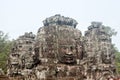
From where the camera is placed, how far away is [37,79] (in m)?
15.1

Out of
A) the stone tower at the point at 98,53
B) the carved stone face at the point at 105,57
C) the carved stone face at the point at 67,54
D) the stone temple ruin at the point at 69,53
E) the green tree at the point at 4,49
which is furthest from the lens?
the green tree at the point at 4,49

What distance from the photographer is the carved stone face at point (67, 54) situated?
52.0 ft

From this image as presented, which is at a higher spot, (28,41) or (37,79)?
(28,41)

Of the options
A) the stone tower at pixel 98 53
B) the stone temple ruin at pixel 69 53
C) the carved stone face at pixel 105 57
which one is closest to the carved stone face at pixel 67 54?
the stone temple ruin at pixel 69 53

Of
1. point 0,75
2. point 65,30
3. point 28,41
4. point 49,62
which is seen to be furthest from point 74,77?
point 28,41

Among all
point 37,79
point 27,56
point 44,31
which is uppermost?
point 44,31

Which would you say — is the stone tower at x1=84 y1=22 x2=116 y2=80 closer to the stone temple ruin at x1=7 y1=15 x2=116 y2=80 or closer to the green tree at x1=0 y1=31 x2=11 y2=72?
the stone temple ruin at x1=7 y1=15 x2=116 y2=80

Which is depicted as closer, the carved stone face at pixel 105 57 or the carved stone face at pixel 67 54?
the carved stone face at pixel 67 54

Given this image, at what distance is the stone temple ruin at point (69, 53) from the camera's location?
50.4ft

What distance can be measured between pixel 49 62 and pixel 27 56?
4.26 meters

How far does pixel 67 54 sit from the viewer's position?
52.3 ft

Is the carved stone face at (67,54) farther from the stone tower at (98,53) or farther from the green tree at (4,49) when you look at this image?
the green tree at (4,49)

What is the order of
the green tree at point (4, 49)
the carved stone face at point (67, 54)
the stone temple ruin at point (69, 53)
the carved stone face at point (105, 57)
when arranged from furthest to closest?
1. the green tree at point (4, 49)
2. the carved stone face at point (105, 57)
3. the carved stone face at point (67, 54)
4. the stone temple ruin at point (69, 53)

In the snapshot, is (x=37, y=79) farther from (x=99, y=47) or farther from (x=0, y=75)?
(x=99, y=47)
